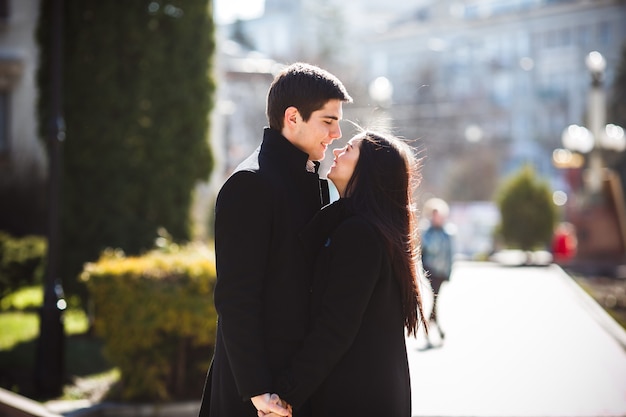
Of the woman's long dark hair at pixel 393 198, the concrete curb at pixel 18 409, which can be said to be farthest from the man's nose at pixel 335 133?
the concrete curb at pixel 18 409

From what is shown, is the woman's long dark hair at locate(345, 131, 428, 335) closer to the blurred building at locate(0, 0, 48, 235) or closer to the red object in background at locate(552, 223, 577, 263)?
the blurred building at locate(0, 0, 48, 235)

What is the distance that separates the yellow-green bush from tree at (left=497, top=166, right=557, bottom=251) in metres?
24.2

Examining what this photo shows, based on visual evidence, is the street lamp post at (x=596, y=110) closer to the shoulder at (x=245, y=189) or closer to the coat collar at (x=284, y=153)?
the coat collar at (x=284, y=153)

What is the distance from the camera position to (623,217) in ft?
90.4

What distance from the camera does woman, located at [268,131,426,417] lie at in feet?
9.77

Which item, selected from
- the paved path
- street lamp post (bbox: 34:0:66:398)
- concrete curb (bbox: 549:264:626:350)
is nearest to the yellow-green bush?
street lamp post (bbox: 34:0:66:398)

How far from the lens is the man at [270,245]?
2.97 m

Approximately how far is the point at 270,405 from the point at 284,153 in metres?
0.97

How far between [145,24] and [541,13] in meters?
56.9

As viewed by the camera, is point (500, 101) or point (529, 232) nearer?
point (529, 232)

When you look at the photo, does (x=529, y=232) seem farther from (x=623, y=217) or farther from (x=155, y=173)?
(x=155, y=173)

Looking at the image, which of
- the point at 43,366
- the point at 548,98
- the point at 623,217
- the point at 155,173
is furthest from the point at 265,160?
the point at 548,98

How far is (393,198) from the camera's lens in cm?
319

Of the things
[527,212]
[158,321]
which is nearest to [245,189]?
[158,321]
